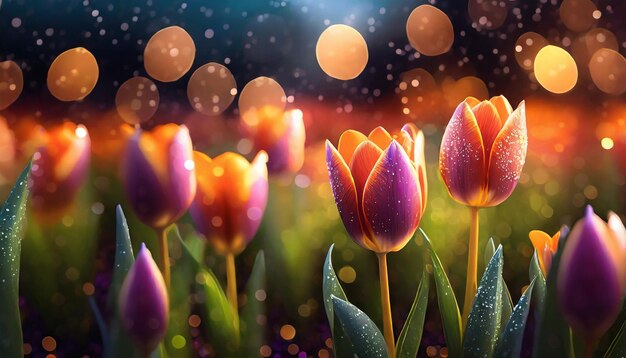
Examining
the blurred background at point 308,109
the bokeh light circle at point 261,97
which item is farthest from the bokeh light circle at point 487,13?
the bokeh light circle at point 261,97

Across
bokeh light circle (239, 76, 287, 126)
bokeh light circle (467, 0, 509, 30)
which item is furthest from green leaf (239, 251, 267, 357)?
bokeh light circle (467, 0, 509, 30)

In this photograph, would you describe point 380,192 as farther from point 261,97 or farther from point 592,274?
point 261,97

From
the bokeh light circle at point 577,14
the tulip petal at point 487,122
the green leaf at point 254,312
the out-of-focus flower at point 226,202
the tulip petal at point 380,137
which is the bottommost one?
the green leaf at point 254,312

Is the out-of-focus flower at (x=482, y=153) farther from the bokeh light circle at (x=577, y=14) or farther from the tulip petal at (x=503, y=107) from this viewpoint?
the bokeh light circle at (x=577, y=14)

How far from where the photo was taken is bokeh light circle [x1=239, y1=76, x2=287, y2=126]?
1.36 ft

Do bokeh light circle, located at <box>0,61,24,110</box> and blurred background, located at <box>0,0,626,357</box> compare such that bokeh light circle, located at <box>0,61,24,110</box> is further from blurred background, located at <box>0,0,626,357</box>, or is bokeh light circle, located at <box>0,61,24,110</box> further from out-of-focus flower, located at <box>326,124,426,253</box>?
out-of-focus flower, located at <box>326,124,426,253</box>

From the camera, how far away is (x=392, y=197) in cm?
26

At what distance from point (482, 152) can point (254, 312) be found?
0.13m

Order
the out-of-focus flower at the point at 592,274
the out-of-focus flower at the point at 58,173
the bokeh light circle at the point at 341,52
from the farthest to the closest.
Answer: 1. the bokeh light circle at the point at 341,52
2. the out-of-focus flower at the point at 58,173
3. the out-of-focus flower at the point at 592,274

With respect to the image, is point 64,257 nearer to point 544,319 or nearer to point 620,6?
point 544,319

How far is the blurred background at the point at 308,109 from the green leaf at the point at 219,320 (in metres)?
0.01

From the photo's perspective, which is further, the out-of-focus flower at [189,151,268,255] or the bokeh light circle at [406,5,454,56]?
the bokeh light circle at [406,5,454,56]

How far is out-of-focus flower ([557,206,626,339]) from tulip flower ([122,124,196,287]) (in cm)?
14

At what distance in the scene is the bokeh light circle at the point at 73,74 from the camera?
1.34ft
